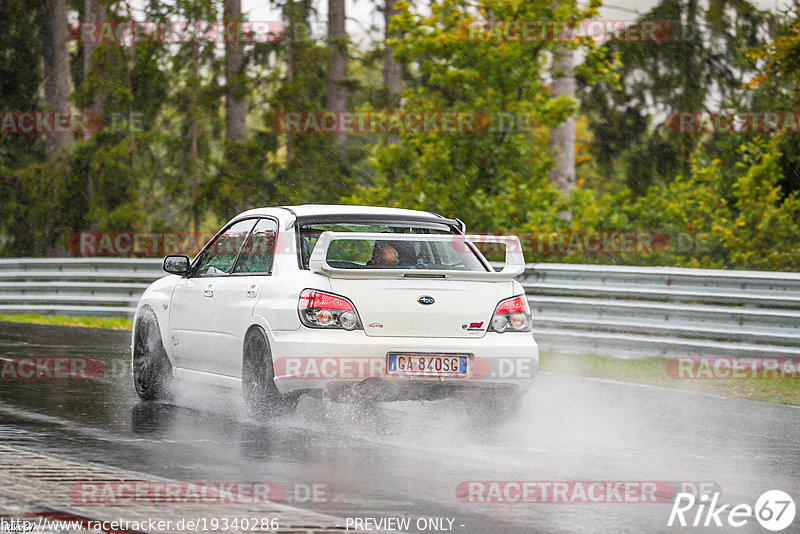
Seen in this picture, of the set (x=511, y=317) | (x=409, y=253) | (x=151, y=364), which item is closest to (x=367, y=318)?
(x=511, y=317)

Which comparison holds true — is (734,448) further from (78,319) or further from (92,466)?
(78,319)

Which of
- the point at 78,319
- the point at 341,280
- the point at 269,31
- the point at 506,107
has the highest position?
the point at 269,31

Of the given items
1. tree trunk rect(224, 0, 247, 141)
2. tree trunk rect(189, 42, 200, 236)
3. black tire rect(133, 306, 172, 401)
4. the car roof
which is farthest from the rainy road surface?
tree trunk rect(189, 42, 200, 236)

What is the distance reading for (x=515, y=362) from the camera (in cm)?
939

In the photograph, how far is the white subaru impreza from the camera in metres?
9.05

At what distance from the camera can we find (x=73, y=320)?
21.5m

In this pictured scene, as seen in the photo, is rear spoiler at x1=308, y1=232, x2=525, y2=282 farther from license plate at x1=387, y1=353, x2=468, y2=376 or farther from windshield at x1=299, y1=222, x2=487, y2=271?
license plate at x1=387, y1=353, x2=468, y2=376

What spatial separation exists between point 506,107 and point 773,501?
14226mm

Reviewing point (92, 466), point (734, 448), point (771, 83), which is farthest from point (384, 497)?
point (771, 83)

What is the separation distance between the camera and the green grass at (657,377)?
12.5 meters

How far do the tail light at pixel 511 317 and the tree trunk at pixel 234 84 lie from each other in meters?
24.3

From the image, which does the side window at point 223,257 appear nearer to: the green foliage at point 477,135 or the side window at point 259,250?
the side window at point 259,250

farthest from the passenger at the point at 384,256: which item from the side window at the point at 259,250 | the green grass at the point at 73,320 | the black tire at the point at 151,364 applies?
the green grass at the point at 73,320

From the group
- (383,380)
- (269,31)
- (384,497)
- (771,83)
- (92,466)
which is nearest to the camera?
(384,497)
